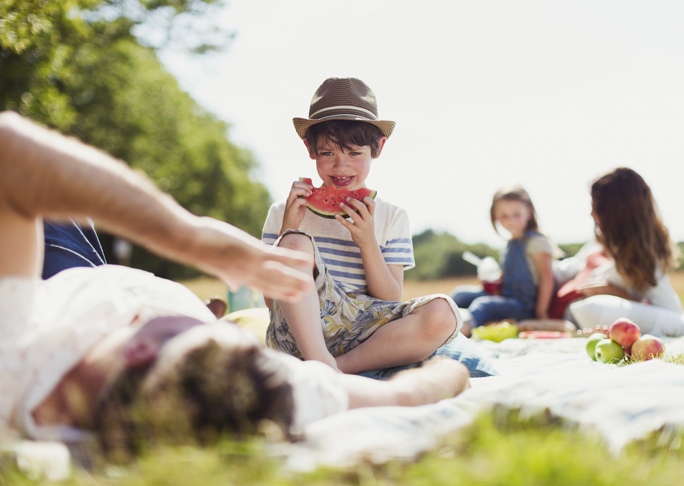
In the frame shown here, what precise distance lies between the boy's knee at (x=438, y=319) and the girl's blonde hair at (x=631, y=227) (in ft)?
9.82

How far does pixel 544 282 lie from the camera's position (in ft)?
18.7

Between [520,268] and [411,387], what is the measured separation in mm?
4480

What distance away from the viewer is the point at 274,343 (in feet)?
9.16

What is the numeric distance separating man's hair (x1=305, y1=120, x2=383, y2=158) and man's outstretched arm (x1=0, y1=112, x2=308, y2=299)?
1970mm

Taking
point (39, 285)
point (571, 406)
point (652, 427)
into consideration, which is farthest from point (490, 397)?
point (39, 285)

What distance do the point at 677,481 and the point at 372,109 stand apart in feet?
8.90

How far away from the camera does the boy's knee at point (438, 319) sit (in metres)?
2.60

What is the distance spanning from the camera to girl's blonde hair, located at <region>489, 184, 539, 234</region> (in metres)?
5.96

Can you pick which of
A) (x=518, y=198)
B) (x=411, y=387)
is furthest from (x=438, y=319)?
(x=518, y=198)

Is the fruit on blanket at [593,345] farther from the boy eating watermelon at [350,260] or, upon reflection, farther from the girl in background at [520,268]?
the girl in background at [520,268]

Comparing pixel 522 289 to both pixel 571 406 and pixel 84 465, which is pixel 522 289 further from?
pixel 84 465

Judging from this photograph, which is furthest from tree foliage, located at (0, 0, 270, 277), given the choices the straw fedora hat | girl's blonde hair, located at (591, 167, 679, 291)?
girl's blonde hair, located at (591, 167, 679, 291)

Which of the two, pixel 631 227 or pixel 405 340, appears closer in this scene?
pixel 405 340

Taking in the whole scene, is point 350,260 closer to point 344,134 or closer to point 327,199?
point 327,199
